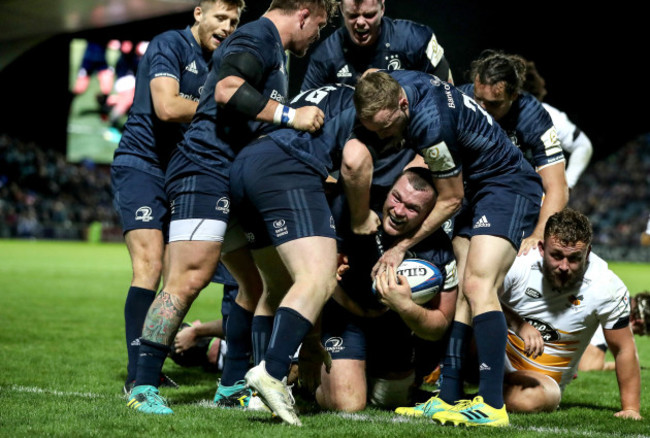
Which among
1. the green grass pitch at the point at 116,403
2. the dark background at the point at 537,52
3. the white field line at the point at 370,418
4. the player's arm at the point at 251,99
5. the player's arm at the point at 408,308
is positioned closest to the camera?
the green grass pitch at the point at 116,403

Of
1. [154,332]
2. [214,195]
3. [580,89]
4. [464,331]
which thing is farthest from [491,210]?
[580,89]

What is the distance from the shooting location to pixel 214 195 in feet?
13.6

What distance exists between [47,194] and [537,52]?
27.3 m

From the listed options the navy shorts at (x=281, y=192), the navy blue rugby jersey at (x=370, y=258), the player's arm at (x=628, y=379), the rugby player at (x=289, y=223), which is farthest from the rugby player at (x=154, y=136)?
the player's arm at (x=628, y=379)

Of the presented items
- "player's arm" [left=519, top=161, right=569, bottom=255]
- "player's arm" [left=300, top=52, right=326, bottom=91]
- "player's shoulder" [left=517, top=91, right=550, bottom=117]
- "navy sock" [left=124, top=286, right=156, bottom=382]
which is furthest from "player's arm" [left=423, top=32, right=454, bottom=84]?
"navy sock" [left=124, top=286, right=156, bottom=382]

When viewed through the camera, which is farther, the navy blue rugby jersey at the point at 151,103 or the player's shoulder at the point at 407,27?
the player's shoulder at the point at 407,27

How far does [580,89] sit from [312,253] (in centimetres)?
1692

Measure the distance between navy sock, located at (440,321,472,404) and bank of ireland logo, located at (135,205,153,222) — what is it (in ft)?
6.39

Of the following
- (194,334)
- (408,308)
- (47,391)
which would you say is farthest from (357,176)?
(194,334)

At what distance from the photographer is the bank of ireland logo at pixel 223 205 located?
4.14 metres

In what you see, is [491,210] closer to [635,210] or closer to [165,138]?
[165,138]

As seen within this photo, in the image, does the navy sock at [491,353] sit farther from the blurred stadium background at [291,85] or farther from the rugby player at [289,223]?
the blurred stadium background at [291,85]

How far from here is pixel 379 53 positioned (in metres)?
5.64

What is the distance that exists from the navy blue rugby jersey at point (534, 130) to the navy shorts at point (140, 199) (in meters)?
2.34
